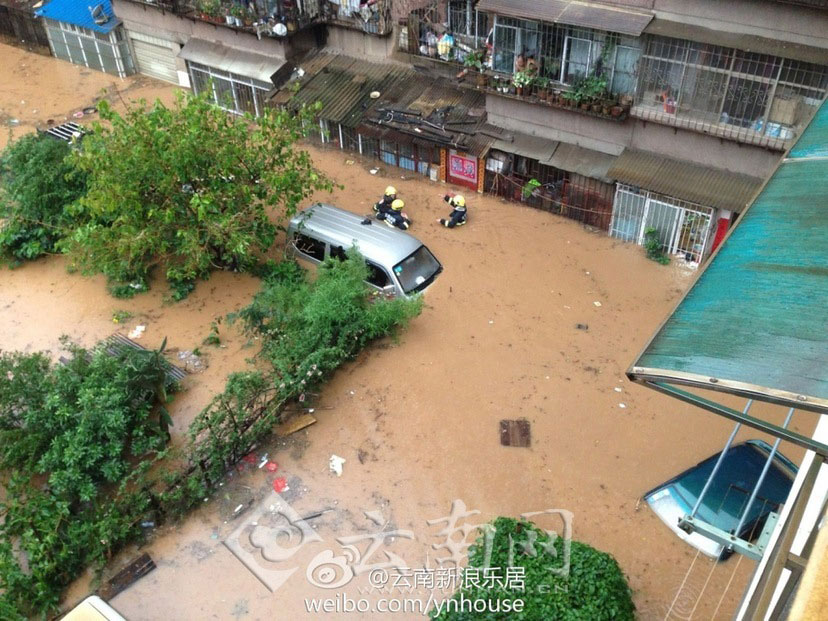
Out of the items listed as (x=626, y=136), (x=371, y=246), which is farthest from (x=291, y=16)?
(x=626, y=136)

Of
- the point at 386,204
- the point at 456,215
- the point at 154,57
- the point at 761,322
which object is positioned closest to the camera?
the point at 761,322

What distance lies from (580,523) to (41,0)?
23.2 meters

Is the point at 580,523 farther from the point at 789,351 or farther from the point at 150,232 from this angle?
the point at 150,232

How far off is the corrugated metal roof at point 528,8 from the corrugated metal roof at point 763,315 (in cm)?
701

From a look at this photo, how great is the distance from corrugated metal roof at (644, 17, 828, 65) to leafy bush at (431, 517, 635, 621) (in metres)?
8.05

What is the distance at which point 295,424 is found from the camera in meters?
10.2

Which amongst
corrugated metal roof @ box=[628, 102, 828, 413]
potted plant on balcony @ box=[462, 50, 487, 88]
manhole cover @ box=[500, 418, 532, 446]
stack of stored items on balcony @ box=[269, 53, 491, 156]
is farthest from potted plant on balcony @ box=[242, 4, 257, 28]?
corrugated metal roof @ box=[628, 102, 828, 413]

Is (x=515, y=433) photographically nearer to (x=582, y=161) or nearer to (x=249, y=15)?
(x=582, y=161)

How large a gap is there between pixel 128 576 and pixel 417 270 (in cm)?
658

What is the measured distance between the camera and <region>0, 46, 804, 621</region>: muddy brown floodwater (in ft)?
27.3

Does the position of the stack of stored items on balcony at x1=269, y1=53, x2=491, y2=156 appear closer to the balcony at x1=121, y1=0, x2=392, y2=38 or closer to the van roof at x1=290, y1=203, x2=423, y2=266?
the balcony at x1=121, y1=0, x2=392, y2=38

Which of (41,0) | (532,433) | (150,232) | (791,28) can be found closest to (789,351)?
(532,433)

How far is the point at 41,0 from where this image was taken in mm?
21750

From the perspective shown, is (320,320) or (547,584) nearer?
(547,584)
